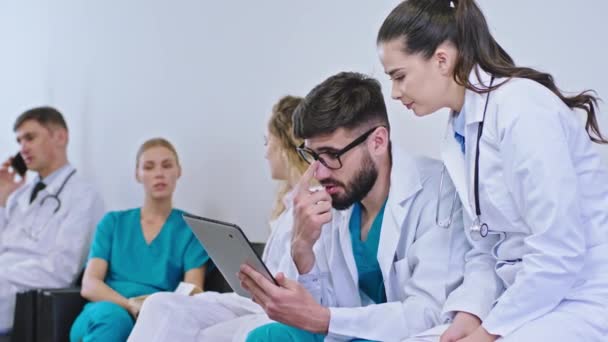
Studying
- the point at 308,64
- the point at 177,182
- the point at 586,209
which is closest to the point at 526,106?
the point at 586,209

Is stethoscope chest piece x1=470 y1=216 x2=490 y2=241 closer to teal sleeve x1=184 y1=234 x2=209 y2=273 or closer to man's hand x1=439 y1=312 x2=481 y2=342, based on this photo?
man's hand x1=439 y1=312 x2=481 y2=342

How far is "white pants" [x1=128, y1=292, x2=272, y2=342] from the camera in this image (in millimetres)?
2578

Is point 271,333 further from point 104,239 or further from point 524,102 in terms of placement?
point 104,239

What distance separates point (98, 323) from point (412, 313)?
5.06 ft

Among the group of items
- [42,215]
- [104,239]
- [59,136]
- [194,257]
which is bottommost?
[194,257]

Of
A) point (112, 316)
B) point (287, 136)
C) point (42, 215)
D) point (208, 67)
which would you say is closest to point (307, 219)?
point (287, 136)

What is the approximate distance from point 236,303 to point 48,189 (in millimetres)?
1502

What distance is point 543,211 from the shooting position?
1603mm

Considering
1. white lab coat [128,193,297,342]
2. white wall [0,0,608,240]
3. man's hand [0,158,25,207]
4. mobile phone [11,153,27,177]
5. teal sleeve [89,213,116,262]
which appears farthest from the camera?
mobile phone [11,153,27,177]

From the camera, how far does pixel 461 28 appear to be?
1.82 metres

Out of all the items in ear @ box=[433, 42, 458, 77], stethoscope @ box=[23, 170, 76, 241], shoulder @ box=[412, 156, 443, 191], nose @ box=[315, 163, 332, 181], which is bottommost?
stethoscope @ box=[23, 170, 76, 241]

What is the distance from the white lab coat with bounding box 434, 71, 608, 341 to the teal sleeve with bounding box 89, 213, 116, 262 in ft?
7.00

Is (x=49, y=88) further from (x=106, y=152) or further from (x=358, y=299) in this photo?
(x=358, y=299)

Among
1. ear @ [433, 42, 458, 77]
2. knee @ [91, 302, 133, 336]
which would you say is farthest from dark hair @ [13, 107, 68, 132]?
ear @ [433, 42, 458, 77]
